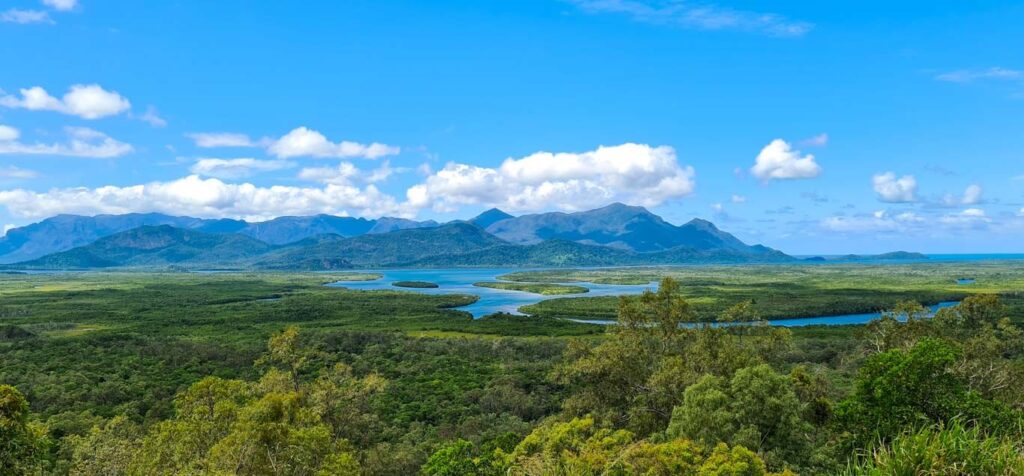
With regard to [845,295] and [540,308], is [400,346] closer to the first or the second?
[540,308]

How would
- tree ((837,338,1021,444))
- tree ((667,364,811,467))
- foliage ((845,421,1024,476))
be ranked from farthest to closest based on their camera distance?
1. tree ((667,364,811,467))
2. tree ((837,338,1021,444))
3. foliage ((845,421,1024,476))

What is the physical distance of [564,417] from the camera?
114ft

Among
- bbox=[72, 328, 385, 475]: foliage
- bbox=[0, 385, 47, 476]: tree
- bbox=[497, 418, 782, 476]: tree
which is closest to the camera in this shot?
bbox=[497, 418, 782, 476]: tree

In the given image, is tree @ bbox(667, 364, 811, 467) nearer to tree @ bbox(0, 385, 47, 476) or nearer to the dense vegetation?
the dense vegetation

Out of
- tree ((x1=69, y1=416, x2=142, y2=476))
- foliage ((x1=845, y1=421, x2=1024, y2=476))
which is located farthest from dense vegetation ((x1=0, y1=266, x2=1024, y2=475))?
tree ((x1=69, y1=416, x2=142, y2=476))

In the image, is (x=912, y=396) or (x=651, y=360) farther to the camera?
(x=651, y=360)

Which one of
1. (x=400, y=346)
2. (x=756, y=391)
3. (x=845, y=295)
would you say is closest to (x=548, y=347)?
(x=400, y=346)

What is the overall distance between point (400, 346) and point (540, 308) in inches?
2884

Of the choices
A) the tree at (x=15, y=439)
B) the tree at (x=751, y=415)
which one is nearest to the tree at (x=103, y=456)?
the tree at (x=15, y=439)

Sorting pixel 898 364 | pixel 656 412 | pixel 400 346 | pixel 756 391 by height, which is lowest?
pixel 400 346

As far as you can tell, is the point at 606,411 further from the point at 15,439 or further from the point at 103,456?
the point at 15,439

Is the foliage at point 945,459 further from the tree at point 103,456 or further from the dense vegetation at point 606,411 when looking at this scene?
the tree at point 103,456

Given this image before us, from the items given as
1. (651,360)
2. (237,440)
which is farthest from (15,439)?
(651,360)

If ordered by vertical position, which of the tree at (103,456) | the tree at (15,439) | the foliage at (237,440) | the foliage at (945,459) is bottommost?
the tree at (103,456)
